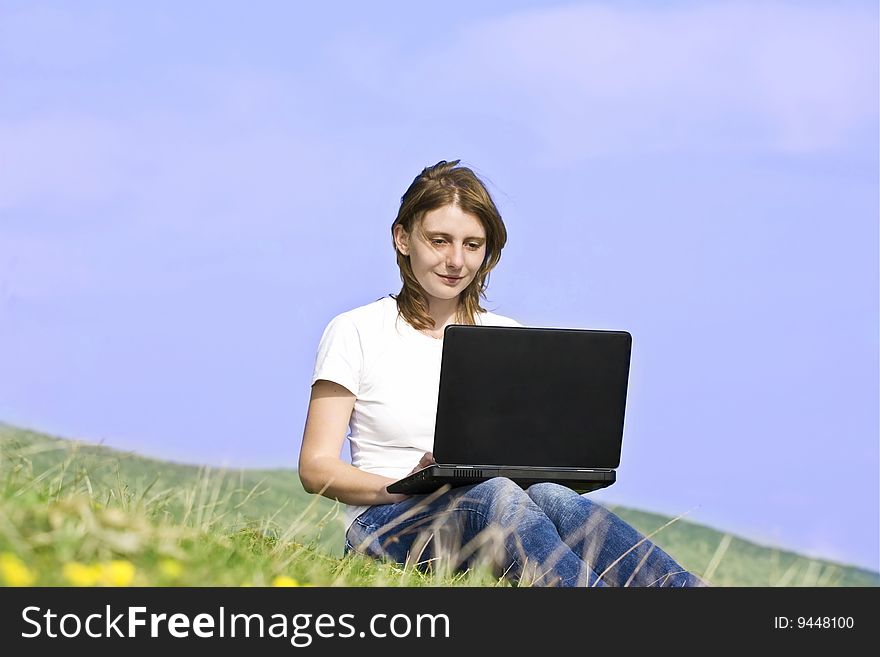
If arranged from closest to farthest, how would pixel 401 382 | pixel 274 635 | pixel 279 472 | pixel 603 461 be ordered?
pixel 274 635 → pixel 603 461 → pixel 401 382 → pixel 279 472

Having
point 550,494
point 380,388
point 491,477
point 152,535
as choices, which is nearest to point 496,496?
point 491,477

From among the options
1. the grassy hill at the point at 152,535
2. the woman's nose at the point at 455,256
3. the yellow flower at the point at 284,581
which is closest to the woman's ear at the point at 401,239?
the woman's nose at the point at 455,256

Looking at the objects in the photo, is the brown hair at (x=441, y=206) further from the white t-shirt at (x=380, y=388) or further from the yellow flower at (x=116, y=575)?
the yellow flower at (x=116, y=575)

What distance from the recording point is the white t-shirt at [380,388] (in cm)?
337

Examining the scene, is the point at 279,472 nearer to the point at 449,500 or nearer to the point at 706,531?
the point at 706,531

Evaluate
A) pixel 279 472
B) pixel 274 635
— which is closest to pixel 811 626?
pixel 274 635

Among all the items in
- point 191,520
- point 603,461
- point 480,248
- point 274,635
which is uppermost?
point 480,248

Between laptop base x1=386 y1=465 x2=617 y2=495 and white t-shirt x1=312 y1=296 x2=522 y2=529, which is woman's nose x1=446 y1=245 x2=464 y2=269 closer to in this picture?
white t-shirt x1=312 y1=296 x2=522 y2=529

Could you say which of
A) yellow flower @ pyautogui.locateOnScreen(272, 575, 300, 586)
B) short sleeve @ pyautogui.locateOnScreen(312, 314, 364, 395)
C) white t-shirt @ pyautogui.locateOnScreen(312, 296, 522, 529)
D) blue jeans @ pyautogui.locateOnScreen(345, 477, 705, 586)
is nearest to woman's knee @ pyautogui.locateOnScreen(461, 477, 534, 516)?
blue jeans @ pyautogui.locateOnScreen(345, 477, 705, 586)

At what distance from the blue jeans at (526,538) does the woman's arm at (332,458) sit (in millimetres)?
87

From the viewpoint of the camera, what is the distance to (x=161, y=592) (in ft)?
5.86

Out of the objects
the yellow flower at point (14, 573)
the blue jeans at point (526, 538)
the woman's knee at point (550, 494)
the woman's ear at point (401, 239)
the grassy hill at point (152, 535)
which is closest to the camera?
the yellow flower at point (14, 573)

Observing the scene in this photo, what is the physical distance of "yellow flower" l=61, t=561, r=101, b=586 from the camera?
1.75 metres

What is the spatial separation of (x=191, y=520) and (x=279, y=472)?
6666 millimetres
